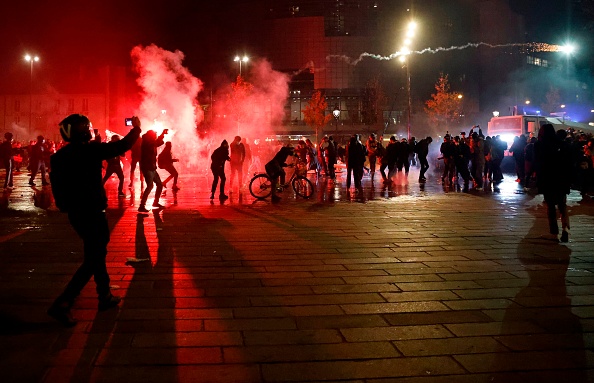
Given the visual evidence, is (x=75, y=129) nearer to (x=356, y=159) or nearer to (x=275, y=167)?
(x=275, y=167)

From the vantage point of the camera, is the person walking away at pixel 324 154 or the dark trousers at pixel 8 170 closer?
the dark trousers at pixel 8 170

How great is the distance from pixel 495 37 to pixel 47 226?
8973cm

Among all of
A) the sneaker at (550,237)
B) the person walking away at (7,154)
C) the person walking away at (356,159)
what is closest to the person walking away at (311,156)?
the person walking away at (356,159)

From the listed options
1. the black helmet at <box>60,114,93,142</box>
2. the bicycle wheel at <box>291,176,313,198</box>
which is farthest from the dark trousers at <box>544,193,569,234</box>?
the bicycle wheel at <box>291,176,313,198</box>

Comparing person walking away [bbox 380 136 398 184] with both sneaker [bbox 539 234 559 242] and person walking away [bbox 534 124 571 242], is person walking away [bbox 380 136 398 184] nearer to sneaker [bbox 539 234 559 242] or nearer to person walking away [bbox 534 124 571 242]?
sneaker [bbox 539 234 559 242]

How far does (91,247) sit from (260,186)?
396 inches

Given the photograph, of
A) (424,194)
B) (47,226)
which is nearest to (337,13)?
(424,194)

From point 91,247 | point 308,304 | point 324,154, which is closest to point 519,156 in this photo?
point 324,154

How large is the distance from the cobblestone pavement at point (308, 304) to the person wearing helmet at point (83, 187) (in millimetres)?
394

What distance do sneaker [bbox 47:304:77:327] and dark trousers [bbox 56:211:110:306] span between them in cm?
20

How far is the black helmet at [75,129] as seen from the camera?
15.3ft

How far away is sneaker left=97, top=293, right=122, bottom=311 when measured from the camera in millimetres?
4844

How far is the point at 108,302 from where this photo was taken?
16.0 feet

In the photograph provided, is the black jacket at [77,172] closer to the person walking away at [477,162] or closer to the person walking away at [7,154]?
the person walking away at [477,162]
